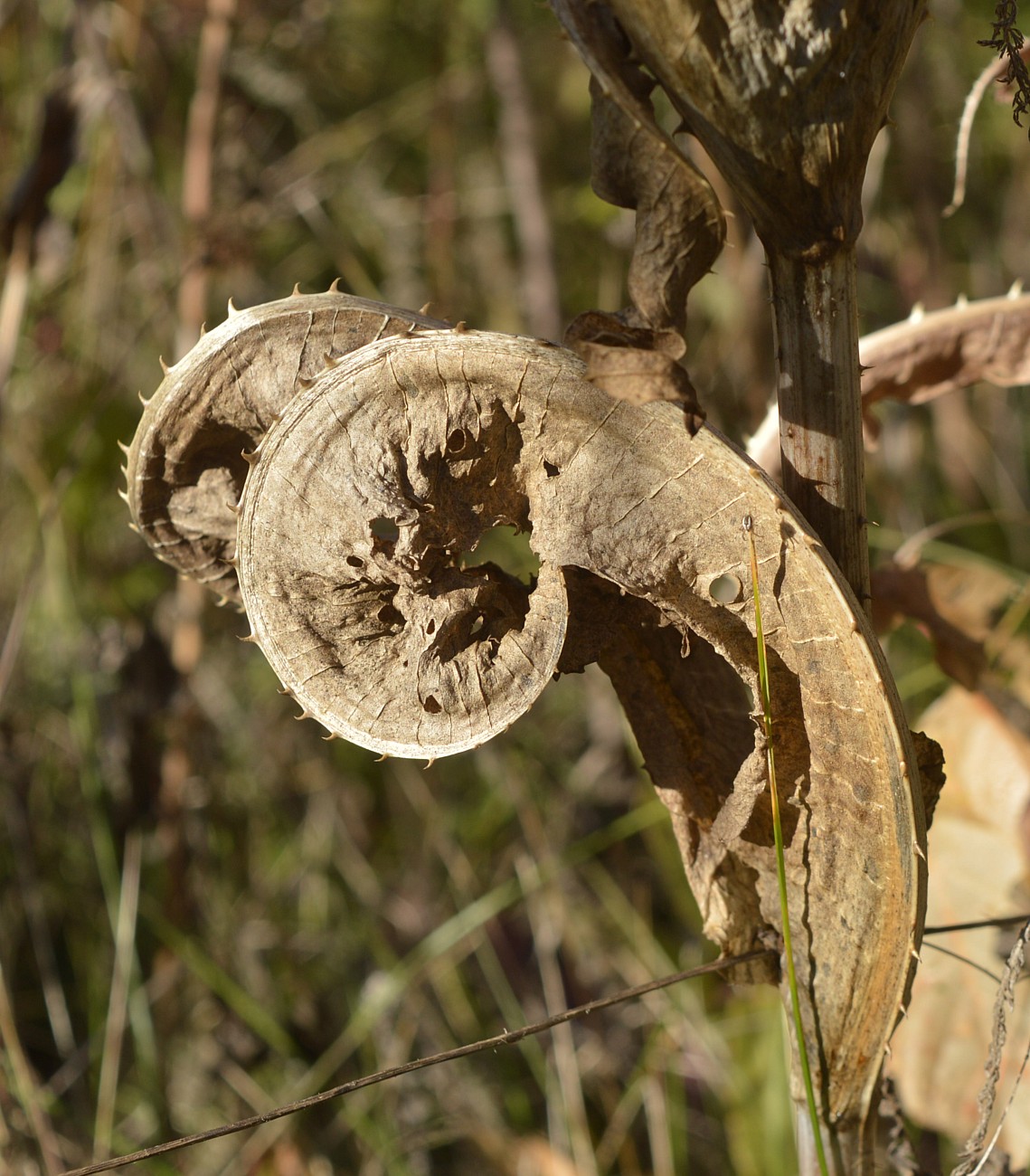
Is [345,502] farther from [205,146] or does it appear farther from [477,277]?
[477,277]

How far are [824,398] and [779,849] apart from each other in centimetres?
33

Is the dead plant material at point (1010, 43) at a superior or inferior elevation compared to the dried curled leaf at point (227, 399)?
superior

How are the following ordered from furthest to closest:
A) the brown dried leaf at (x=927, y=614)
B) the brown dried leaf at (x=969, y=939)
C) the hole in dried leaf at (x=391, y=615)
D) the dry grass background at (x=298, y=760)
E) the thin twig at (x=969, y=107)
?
the dry grass background at (x=298, y=760), the brown dried leaf at (x=969, y=939), the brown dried leaf at (x=927, y=614), the thin twig at (x=969, y=107), the hole in dried leaf at (x=391, y=615)

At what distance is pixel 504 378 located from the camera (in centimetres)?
73

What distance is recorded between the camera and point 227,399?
856mm

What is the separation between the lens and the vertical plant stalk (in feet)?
2.38

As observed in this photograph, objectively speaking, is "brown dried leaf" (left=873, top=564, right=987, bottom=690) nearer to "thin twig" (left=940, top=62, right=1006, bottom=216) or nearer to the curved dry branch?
the curved dry branch

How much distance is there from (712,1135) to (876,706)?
4.92 ft

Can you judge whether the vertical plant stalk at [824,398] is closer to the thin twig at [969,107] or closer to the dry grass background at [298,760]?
the thin twig at [969,107]

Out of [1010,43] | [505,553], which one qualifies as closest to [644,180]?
[1010,43]

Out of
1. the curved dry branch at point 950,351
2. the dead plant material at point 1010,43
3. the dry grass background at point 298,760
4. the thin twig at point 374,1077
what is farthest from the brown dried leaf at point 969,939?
the dead plant material at point 1010,43

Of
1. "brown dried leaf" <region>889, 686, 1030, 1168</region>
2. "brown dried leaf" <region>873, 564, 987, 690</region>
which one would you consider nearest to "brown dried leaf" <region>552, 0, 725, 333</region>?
"brown dried leaf" <region>873, 564, 987, 690</region>

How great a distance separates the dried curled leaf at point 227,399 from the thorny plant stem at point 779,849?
1.01 feet

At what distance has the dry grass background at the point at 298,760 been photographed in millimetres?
1797
